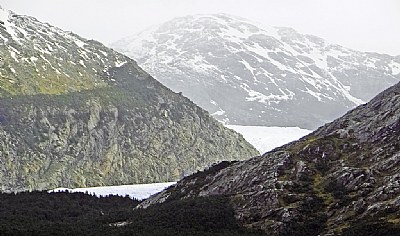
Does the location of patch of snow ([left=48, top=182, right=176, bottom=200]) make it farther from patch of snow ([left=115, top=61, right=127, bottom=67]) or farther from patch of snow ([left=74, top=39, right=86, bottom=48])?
patch of snow ([left=74, top=39, right=86, bottom=48])

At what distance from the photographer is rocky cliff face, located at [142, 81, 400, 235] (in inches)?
2013

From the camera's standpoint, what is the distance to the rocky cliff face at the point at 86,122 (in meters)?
115

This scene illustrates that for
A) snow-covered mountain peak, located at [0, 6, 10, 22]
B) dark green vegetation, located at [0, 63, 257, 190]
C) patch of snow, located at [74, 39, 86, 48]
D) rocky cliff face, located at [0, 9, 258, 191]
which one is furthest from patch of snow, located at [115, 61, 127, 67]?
snow-covered mountain peak, located at [0, 6, 10, 22]

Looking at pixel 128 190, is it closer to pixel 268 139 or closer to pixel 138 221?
pixel 138 221

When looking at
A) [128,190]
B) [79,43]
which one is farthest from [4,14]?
[128,190]

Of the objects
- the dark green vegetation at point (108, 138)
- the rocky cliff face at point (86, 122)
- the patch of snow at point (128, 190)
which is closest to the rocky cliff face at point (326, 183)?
the patch of snow at point (128, 190)

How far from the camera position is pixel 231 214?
57031mm

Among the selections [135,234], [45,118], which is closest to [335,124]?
[135,234]

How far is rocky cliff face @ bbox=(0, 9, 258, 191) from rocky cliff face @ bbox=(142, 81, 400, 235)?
46.0m

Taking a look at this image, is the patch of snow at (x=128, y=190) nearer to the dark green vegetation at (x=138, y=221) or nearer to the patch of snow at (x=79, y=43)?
the dark green vegetation at (x=138, y=221)

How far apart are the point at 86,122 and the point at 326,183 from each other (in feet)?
252

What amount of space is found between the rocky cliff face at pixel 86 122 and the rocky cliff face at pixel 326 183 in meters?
46.0

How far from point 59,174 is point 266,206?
2591 inches

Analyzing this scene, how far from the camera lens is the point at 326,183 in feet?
194
